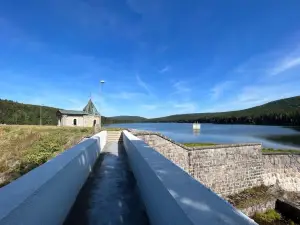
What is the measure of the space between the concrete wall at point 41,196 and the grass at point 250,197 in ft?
48.6

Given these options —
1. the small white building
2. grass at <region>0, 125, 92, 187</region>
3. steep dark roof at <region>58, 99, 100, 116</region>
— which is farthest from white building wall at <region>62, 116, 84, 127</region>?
grass at <region>0, 125, 92, 187</region>

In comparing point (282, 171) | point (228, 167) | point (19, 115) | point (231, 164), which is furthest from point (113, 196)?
point (19, 115)

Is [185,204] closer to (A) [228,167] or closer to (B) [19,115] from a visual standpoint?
(A) [228,167]

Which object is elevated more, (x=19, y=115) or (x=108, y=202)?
(x=19, y=115)

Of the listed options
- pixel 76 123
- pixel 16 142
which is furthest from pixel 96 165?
pixel 76 123

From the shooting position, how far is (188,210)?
184 cm

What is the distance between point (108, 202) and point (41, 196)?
185 cm

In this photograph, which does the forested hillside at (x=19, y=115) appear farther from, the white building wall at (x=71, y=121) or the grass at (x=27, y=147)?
the grass at (x=27, y=147)

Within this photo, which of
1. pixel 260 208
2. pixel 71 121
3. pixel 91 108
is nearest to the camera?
pixel 260 208

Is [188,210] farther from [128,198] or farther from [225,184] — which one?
[225,184]

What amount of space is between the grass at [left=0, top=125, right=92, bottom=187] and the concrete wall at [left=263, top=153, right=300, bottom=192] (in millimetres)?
14370

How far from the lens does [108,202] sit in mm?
4168

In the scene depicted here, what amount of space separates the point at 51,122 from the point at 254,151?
6251 centimetres

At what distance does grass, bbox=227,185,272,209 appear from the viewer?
16300mm
